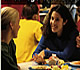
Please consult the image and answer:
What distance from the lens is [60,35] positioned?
167 centimetres

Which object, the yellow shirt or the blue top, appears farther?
A: the yellow shirt

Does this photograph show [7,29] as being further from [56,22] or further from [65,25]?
[65,25]

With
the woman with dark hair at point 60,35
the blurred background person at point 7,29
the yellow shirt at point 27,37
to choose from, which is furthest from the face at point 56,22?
the blurred background person at point 7,29

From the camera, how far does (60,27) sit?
167 cm

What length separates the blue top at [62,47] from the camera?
4.98ft

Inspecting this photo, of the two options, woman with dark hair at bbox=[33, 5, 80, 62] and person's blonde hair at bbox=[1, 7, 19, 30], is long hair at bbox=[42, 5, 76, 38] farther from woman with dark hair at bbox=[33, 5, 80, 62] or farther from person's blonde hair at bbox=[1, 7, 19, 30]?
person's blonde hair at bbox=[1, 7, 19, 30]

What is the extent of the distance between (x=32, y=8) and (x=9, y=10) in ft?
2.77

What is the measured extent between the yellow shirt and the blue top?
106 mm

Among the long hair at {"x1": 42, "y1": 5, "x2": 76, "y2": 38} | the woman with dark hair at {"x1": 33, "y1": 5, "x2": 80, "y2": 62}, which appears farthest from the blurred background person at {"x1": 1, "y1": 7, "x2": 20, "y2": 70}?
the long hair at {"x1": 42, "y1": 5, "x2": 76, "y2": 38}

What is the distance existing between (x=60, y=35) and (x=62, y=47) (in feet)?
0.37

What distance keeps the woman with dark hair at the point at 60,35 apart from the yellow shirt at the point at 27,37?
3.1 inches

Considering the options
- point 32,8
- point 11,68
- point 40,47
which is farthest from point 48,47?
point 11,68

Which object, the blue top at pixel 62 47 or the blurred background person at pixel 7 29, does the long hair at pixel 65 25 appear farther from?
the blurred background person at pixel 7 29

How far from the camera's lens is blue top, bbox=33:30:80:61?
4.98 ft
